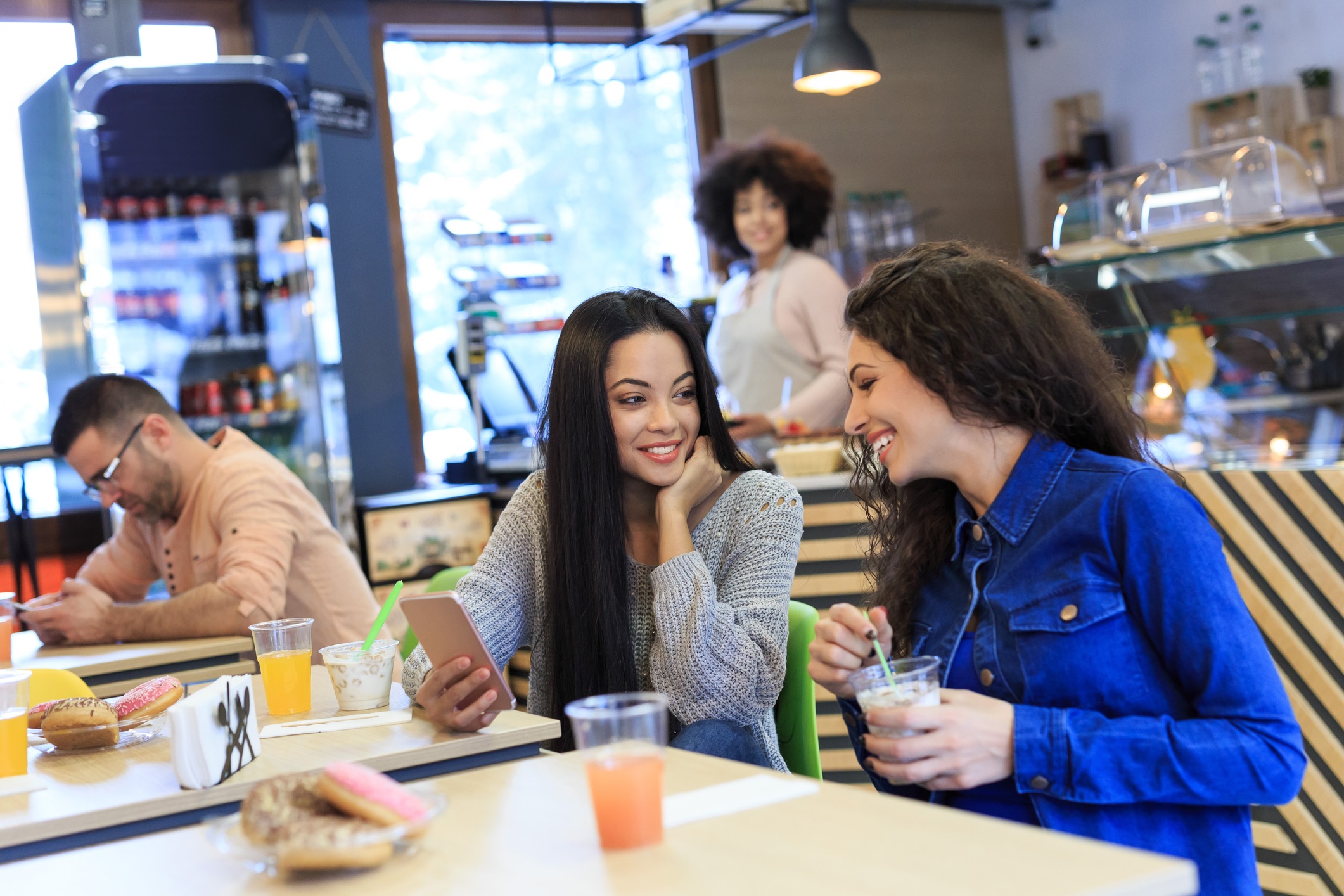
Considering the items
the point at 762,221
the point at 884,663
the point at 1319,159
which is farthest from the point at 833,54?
the point at 884,663

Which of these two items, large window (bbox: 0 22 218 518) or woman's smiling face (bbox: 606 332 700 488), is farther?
large window (bbox: 0 22 218 518)

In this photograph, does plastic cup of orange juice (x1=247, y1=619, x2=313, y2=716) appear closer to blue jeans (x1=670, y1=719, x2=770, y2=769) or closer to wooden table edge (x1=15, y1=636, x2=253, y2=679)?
blue jeans (x1=670, y1=719, x2=770, y2=769)

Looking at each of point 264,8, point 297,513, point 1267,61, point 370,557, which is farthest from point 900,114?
point 297,513

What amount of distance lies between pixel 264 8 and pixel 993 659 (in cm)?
517

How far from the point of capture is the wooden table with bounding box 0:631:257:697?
259 cm

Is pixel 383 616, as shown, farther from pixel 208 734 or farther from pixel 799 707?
pixel 799 707

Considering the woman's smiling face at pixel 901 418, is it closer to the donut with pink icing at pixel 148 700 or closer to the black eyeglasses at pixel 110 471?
the donut with pink icing at pixel 148 700

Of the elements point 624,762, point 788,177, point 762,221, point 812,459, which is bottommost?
point 624,762

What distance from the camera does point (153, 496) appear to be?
3244 millimetres

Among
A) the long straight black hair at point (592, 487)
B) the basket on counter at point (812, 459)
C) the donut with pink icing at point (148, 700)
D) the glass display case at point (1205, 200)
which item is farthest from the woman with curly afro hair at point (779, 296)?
the donut with pink icing at point (148, 700)

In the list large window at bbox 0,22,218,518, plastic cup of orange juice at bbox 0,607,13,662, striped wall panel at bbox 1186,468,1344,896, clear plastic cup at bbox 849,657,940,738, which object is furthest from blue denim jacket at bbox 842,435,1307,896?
large window at bbox 0,22,218,518

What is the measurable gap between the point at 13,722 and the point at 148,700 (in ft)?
0.76

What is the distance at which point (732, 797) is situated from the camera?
4.35 feet

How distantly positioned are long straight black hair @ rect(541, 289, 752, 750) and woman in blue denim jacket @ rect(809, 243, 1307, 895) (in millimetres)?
522
